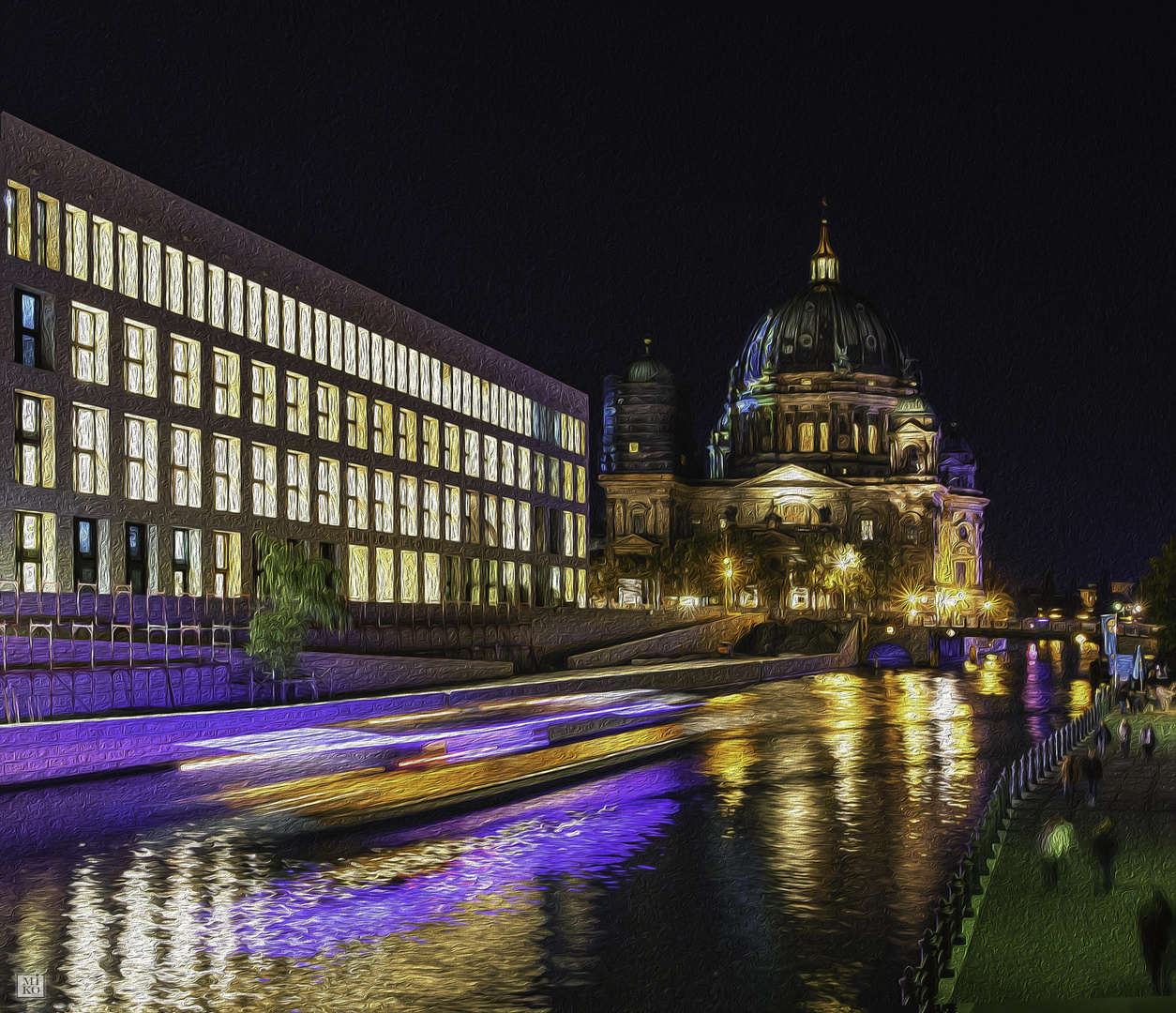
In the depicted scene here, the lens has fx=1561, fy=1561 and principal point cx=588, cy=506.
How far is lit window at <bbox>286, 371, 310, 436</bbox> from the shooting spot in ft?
226

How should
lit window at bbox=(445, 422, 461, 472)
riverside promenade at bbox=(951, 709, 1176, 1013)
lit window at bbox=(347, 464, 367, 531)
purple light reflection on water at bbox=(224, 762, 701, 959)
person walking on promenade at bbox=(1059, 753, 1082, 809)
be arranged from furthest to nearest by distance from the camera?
lit window at bbox=(445, 422, 461, 472) < lit window at bbox=(347, 464, 367, 531) < person walking on promenade at bbox=(1059, 753, 1082, 809) < purple light reflection on water at bbox=(224, 762, 701, 959) < riverside promenade at bbox=(951, 709, 1176, 1013)

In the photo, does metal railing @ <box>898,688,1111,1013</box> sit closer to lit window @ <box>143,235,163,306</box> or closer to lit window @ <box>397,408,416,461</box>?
lit window @ <box>143,235,163,306</box>

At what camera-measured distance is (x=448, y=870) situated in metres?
27.3

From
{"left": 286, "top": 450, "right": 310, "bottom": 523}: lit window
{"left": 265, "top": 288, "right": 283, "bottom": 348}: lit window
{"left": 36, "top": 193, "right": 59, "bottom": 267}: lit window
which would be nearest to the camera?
{"left": 36, "top": 193, "right": 59, "bottom": 267}: lit window

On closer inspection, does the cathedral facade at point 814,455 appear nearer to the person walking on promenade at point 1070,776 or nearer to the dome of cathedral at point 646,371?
the dome of cathedral at point 646,371

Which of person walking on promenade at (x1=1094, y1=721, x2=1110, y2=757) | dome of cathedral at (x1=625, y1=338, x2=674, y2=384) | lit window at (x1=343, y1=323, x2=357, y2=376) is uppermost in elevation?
dome of cathedral at (x1=625, y1=338, x2=674, y2=384)

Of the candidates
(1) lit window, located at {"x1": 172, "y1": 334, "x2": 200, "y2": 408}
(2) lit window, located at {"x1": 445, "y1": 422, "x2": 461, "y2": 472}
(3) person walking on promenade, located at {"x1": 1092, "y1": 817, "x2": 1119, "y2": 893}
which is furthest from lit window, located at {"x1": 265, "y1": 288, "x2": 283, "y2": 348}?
(3) person walking on promenade, located at {"x1": 1092, "y1": 817, "x2": 1119, "y2": 893}

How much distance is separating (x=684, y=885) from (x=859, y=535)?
14387 cm

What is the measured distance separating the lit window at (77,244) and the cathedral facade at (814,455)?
103 meters

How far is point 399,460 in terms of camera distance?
78.6 metres

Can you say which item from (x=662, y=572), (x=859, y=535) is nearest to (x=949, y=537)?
(x=859, y=535)

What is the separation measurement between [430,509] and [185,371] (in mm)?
22609

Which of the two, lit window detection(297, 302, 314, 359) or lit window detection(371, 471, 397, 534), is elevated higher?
lit window detection(297, 302, 314, 359)

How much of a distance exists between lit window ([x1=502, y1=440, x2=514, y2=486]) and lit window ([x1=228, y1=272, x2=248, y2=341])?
27375 mm
